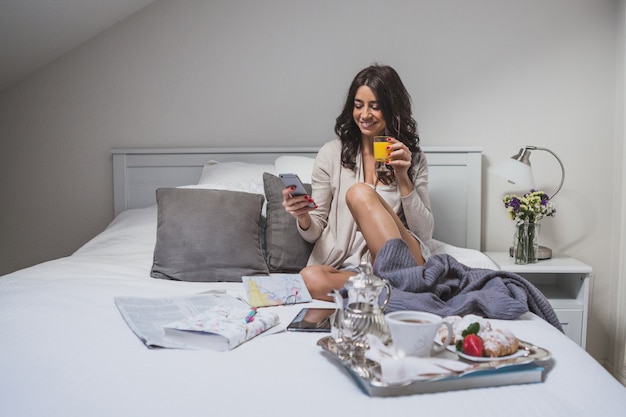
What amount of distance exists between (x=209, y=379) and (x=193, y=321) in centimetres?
25

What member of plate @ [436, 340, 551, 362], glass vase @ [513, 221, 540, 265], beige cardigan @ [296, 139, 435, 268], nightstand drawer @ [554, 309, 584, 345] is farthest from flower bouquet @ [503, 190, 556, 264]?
plate @ [436, 340, 551, 362]

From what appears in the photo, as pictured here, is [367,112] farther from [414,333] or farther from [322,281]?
[414,333]

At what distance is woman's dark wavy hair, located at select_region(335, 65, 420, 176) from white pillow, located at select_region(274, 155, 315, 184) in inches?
12.2

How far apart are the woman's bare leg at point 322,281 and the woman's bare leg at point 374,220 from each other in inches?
5.5

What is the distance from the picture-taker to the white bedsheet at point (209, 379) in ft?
3.00

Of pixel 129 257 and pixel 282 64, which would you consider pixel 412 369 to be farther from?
pixel 282 64

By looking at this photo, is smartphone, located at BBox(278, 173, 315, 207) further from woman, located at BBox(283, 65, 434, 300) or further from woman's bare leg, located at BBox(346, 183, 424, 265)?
woman's bare leg, located at BBox(346, 183, 424, 265)

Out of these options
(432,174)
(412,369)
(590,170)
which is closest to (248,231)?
(432,174)

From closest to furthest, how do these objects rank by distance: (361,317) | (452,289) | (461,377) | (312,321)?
(461,377) → (361,317) → (312,321) → (452,289)

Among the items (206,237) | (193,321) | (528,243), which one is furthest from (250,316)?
(528,243)

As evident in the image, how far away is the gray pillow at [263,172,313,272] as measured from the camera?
2127 mm

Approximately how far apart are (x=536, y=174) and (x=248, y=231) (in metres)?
1.50

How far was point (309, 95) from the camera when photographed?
2.85m

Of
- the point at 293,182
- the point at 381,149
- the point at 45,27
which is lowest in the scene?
the point at 293,182
